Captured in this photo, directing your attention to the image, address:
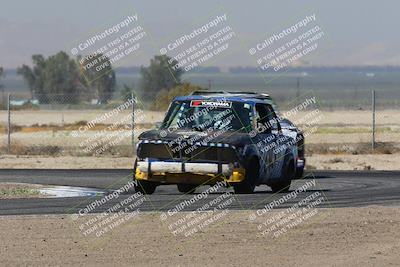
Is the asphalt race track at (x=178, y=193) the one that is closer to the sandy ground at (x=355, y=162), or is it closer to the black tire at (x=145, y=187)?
the black tire at (x=145, y=187)

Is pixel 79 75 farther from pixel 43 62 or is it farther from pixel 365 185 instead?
pixel 365 185

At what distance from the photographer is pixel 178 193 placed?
75.0 ft

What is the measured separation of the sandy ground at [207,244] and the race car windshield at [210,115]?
4.53m

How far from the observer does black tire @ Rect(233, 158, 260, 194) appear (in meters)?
21.6

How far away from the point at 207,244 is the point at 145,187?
24.2 ft

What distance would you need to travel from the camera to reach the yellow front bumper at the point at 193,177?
2120 cm

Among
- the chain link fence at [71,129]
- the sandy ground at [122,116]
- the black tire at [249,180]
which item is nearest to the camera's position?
the black tire at [249,180]

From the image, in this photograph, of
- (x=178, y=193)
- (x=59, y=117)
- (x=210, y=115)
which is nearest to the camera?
(x=210, y=115)

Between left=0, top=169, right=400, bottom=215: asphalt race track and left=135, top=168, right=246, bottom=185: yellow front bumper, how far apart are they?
290 millimetres

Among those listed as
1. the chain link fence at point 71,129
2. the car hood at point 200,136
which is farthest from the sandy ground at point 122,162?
the car hood at point 200,136

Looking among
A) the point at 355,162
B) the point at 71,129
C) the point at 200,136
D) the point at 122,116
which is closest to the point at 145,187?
the point at 200,136

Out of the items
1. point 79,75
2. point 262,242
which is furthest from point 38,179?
point 79,75

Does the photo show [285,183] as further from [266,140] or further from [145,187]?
[145,187]

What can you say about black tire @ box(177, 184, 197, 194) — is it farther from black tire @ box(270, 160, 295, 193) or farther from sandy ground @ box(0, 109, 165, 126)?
sandy ground @ box(0, 109, 165, 126)
